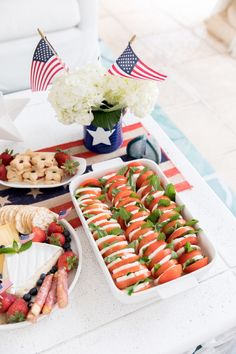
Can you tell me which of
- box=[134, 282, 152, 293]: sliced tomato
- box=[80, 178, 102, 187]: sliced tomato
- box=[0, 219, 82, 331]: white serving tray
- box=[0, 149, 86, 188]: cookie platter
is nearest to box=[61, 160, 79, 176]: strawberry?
box=[0, 149, 86, 188]: cookie platter

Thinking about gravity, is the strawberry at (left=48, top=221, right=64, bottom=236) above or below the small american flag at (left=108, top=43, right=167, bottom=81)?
below

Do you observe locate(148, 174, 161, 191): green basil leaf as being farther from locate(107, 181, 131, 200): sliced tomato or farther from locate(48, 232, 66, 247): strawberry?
locate(48, 232, 66, 247): strawberry

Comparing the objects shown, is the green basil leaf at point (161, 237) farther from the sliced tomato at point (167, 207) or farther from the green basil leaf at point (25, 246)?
the green basil leaf at point (25, 246)

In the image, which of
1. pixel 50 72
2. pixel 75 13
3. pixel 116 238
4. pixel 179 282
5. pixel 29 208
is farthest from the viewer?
pixel 75 13

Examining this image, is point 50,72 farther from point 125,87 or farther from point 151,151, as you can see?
point 151,151

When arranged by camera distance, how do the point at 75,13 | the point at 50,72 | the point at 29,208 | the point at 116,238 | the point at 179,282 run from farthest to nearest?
the point at 75,13 → the point at 50,72 → the point at 29,208 → the point at 116,238 → the point at 179,282

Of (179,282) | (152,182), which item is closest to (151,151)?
(152,182)

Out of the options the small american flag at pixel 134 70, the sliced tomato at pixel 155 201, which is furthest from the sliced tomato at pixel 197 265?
the small american flag at pixel 134 70
